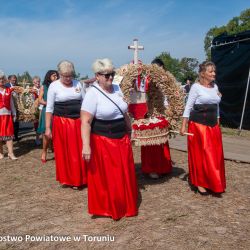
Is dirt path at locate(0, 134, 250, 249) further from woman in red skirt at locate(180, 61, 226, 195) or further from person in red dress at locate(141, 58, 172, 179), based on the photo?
woman in red skirt at locate(180, 61, 226, 195)

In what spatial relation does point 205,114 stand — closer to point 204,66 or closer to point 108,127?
point 204,66

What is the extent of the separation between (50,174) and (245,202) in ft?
11.2

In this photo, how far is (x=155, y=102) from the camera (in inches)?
240

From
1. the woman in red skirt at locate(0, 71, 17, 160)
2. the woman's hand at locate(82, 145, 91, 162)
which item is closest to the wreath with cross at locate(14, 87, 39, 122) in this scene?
the woman in red skirt at locate(0, 71, 17, 160)

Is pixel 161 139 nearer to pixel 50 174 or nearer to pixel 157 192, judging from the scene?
pixel 157 192

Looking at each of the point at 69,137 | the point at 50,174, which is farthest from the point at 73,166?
the point at 50,174

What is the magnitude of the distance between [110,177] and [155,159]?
74.1 inches

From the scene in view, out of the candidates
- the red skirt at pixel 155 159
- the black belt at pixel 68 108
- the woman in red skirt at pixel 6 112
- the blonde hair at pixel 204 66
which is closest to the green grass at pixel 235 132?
the red skirt at pixel 155 159

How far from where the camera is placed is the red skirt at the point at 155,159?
6.10m

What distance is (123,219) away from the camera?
179 inches

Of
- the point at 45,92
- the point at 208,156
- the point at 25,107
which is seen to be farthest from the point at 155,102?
the point at 25,107

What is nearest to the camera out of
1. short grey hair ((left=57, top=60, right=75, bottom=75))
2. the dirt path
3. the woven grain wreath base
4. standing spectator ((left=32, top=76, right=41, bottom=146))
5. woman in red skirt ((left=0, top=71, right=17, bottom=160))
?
the dirt path

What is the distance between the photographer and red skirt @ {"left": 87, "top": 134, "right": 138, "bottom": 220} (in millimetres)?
4383

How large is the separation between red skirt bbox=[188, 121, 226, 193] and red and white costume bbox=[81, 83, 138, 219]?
118cm
